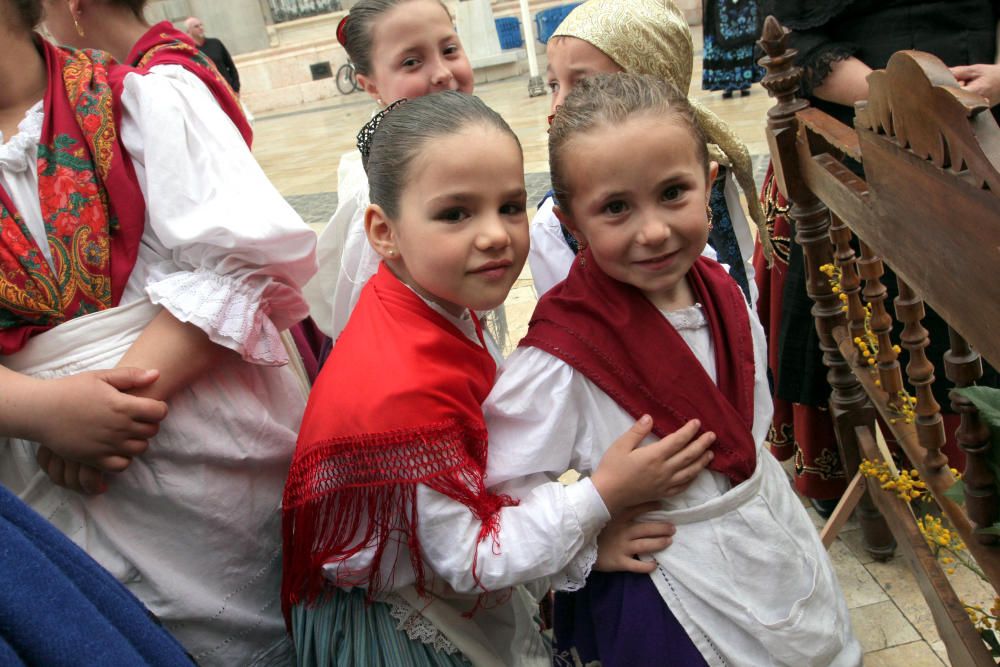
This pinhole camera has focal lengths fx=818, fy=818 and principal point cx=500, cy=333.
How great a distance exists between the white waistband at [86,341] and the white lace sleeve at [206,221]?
0.22ft

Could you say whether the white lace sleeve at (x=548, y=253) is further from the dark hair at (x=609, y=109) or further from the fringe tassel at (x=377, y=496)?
the fringe tassel at (x=377, y=496)

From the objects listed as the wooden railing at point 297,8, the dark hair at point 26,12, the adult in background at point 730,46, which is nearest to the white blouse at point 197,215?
the dark hair at point 26,12

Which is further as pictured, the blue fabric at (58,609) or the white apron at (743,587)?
the white apron at (743,587)

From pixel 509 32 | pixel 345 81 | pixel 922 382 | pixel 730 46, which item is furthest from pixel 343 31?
pixel 345 81

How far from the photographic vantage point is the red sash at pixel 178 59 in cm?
154

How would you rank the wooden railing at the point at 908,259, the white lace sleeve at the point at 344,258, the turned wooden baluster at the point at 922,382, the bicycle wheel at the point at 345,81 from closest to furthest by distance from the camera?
the wooden railing at the point at 908,259, the turned wooden baluster at the point at 922,382, the white lace sleeve at the point at 344,258, the bicycle wheel at the point at 345,81

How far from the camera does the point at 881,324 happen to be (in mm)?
1684

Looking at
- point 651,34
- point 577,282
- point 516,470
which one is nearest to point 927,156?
point 577,282

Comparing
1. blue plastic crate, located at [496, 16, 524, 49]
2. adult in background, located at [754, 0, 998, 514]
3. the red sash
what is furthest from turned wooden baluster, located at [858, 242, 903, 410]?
blue plastic crate, located at [496, 16, 524, 49]

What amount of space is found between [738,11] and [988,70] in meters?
7.29

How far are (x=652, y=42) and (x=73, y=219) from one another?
1.25 meters

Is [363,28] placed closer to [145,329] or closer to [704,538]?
[145,329]

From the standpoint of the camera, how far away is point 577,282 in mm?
1377

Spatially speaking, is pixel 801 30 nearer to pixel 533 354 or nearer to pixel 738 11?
pixel 533 354
